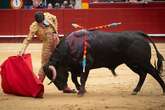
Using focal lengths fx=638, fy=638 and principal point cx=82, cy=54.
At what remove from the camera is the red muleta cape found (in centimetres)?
966

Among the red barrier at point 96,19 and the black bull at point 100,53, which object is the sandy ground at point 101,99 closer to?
the black bull at point 100,53

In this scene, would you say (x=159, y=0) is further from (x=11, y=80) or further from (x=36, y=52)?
(x=11, y=80)

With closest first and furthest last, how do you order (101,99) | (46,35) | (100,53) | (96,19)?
(101,99) < (100,53) < (46,35) < (96,19)

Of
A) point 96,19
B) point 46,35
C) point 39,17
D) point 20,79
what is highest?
point 39,17

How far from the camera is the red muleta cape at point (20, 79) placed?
31.7 ft

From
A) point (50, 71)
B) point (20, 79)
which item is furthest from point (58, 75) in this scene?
point (20, 79)

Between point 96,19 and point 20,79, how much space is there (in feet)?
35.1

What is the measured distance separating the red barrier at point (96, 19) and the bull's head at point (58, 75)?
10365mm

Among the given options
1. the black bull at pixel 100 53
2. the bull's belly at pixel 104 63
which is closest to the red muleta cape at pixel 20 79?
the black bull at pixel 100 53

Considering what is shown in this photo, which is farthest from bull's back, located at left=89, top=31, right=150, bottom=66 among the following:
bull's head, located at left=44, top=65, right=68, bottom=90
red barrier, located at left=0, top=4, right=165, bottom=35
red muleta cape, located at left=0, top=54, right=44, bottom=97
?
red barrier, located at left=0, top=4, right=165, bottom=35

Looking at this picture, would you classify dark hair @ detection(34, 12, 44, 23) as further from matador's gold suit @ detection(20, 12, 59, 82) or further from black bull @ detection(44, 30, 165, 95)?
black bull @ detection(44, 30, 165, 95)

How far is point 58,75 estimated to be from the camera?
9.85 metres

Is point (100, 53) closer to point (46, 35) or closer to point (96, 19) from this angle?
point (46, 35)

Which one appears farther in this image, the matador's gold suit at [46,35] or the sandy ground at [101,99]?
the matador's gold suit at [46,35]
